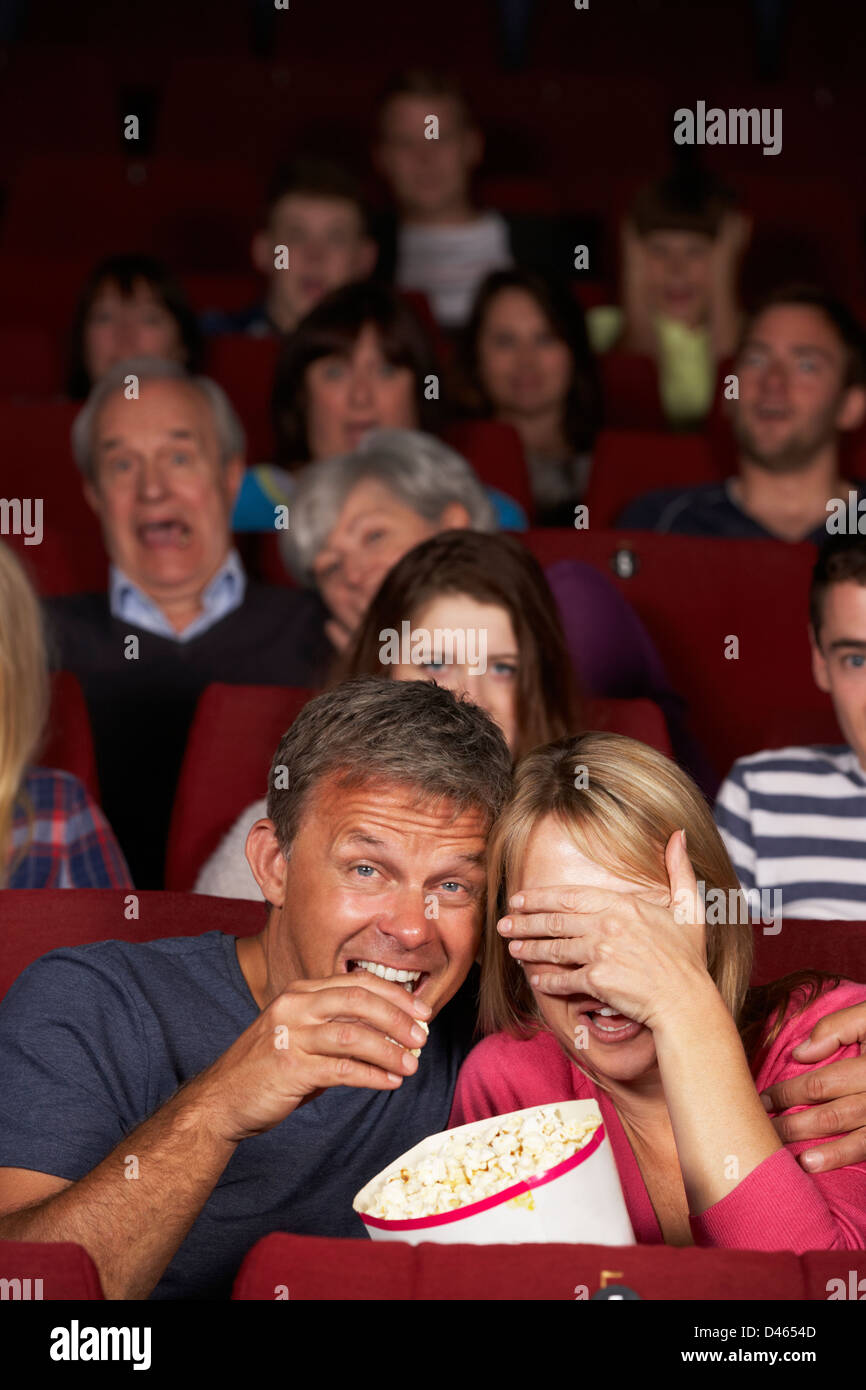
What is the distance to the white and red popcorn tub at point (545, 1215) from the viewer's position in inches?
27.9

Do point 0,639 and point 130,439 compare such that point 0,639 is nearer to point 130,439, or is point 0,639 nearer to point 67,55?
point 130,439

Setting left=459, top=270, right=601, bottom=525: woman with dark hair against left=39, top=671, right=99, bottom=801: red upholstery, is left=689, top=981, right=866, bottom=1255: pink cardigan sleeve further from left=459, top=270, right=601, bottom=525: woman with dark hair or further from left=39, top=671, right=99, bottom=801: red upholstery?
left=459, top=270, right=601, bottom=525: woman with dark hair

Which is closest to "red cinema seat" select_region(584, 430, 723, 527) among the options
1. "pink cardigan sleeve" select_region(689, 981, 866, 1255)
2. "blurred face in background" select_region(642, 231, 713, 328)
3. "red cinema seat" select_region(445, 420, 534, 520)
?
"red cinema seat" select_region(445, 420, 534, 520)

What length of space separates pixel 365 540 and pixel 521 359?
76 centimetres

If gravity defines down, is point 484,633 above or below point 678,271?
below

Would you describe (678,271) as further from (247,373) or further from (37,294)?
(37,294)

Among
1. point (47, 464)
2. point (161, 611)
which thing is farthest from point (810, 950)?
point (47, 464)

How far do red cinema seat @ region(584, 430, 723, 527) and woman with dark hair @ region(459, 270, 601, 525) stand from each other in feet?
0.43

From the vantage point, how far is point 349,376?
7.21 feet

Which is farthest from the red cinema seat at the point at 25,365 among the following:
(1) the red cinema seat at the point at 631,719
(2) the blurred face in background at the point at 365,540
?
(1) the red cinema seat at the point at 631,719

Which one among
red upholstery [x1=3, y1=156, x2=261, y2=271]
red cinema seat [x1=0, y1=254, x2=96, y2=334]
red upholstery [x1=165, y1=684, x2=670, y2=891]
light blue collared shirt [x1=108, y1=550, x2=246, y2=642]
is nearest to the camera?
red upholstery [x1=165, y1=684, x2=670, y2=891]

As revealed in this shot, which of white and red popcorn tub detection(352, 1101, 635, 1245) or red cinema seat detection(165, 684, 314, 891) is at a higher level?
red cinema seat detection(165, 684, 314, 891)

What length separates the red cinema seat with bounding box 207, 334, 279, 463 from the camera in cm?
247
